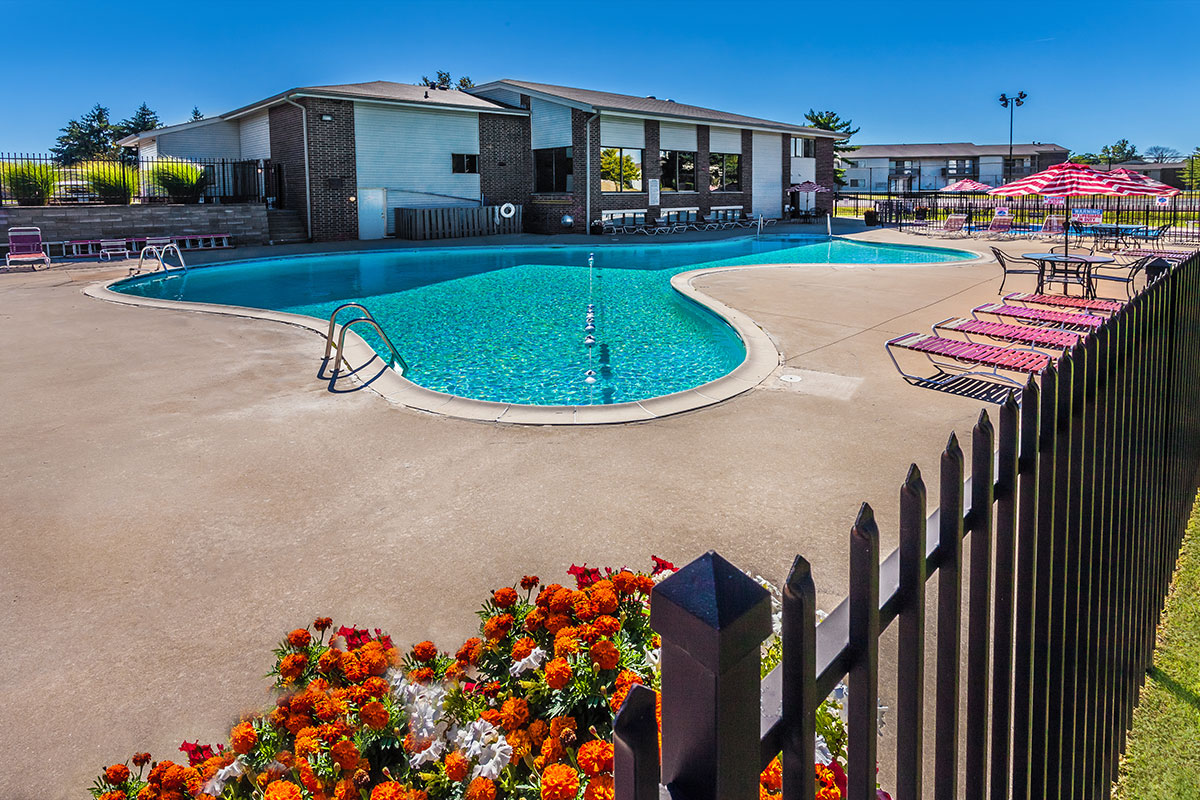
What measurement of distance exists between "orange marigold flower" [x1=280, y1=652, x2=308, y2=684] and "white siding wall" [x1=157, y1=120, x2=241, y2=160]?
3346 centimetres

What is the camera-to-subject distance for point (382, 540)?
4.76 m

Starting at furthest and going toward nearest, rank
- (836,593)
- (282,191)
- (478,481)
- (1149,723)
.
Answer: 1. (282,191)
2. (478,481)
3. (836,593)
4. (1149,723)

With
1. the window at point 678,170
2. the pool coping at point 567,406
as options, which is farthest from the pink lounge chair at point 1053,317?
the window at point 678,170

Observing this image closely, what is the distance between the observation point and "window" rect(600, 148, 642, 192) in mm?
32062

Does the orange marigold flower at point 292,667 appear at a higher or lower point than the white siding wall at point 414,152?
lower

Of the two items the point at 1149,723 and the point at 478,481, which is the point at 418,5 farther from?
the point at 1149,723

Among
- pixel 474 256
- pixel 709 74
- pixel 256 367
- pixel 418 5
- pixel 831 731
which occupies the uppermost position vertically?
pixel 709 74

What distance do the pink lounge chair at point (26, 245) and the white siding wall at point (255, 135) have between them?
32.2 ft

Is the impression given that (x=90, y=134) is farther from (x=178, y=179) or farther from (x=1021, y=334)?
(x=1021, y=334)

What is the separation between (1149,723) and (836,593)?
137 cm

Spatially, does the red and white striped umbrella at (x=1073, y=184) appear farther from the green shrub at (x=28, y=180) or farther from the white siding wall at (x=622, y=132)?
the green shrub at (x=28, y=180)

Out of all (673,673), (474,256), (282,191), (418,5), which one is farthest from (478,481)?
(418,5)

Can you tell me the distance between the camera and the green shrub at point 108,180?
26.8 m

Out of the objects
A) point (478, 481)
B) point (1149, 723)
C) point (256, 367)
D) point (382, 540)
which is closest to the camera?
point (1149, 723)
